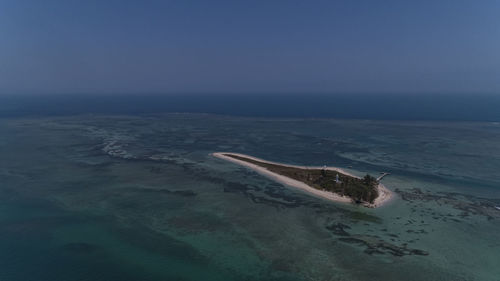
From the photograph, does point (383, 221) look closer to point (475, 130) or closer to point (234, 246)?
point (234, 246)

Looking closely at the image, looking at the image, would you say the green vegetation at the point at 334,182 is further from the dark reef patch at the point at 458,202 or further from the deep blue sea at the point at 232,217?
the dark reef patch at the point at 458,202

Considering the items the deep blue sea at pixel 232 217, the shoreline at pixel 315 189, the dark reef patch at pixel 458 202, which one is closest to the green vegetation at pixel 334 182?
the shoreline at pixel 315 189

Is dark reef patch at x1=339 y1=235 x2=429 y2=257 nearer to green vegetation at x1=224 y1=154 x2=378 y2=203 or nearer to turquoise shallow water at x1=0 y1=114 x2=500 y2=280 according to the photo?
turquoise shallow water at x1=0 y1=114 x2=500 y2=280

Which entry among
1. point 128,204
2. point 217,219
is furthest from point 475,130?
point 128,204

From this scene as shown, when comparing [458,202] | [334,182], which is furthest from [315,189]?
[458,202]

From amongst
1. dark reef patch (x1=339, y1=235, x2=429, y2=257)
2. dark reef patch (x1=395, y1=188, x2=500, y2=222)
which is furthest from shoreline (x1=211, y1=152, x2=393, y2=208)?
dark reef patch (x1=339, y1=235, x2=429, y2=257)
